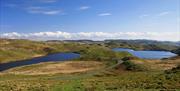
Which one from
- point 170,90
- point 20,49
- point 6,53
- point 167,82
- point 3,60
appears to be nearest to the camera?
point 170,90

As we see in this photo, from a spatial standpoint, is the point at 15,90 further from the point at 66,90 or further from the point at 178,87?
the point at 178,87

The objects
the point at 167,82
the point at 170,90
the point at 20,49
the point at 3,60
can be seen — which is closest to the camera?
the point at 170,90

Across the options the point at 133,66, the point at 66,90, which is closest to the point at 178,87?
the point at 66,90

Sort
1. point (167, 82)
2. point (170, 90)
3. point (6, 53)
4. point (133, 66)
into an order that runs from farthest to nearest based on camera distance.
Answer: point (6, 53) → point (133, 66) → point (167, 82) → point (170, 90)

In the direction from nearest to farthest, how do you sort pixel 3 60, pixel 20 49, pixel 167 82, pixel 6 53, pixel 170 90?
pixel 170 90
pixel 167 82
pixel 3 60
pixel 6 53
pixel 20 49

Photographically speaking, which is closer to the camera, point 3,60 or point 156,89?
point 156,89

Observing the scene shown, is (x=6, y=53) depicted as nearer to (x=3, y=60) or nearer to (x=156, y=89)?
(x=3, y=60)

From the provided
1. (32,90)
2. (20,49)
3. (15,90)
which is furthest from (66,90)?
(20,49)

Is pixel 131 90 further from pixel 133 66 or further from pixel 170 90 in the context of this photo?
pixel 133 66

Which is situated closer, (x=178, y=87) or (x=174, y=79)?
(x=178, y=87)
